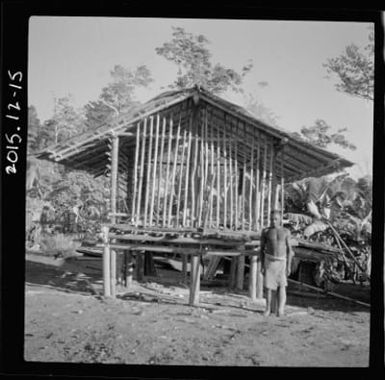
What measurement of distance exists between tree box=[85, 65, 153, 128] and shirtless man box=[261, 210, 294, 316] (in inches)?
476

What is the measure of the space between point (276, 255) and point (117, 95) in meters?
17.9

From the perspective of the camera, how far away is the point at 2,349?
584 centimetres

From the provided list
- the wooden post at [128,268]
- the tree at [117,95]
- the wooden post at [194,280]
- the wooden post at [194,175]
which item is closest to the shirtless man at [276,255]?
the wooden post at [194,280]

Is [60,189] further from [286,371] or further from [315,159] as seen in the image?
[286,371]

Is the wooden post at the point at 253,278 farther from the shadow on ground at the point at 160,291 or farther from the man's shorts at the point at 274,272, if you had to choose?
the man's shorts at the point at 274,272

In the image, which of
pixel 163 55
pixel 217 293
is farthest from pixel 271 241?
pixel 163 55

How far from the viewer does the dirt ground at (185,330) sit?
5.95 m

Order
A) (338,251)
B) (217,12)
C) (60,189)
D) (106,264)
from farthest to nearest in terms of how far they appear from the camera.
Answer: (60,189)
(338,251)
(106,264)
(217,12)

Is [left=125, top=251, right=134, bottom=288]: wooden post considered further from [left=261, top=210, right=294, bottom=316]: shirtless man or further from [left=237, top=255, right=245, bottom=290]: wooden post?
[left=261, top=210, right=294, bottom=316]: shirtless man

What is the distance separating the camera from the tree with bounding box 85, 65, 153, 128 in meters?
19.0

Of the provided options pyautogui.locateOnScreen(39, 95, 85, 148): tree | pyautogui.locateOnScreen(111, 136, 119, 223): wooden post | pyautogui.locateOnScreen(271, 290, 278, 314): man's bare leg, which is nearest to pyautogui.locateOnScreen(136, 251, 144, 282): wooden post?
pyautogui.locateOnScreen(111, 136, 119, 223): wooden post

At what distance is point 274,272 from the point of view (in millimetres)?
7559

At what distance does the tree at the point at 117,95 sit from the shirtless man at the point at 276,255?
476 inches

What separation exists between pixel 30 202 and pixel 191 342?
14.9 m
